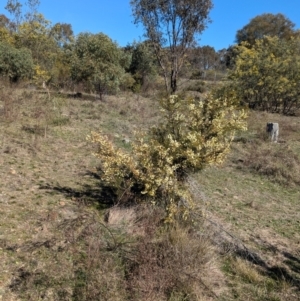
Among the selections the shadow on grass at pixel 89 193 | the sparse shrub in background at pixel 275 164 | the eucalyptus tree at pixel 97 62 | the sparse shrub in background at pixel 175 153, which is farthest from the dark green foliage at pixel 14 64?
the sparse shrub in background at pixel 175 153

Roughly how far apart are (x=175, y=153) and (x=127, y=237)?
1110 millimetres

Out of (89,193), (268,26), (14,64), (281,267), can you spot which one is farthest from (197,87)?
(268,26)

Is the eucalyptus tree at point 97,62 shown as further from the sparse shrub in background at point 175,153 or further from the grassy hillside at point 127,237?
the sparse shrub in background at point 175,153

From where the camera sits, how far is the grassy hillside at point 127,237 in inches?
108

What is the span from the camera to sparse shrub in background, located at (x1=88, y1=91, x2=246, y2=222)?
3615mm

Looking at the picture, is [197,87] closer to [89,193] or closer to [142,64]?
[142,64]

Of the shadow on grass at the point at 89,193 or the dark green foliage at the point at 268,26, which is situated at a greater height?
the dark green foliage at the point at 268,26

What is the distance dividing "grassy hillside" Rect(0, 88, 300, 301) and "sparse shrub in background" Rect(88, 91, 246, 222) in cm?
30

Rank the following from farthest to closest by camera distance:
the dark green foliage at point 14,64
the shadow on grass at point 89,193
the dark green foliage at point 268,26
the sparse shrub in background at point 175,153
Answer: the dark green foliage at point 268,26 → the dark green foliage at point 14,64 → the shadow on grass at point 89,193 → the sparse shrub in background at point 175,153

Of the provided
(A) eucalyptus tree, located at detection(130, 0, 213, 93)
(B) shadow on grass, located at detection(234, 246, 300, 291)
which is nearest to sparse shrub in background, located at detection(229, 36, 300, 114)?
(A) eucalyptus tree, located at detection(130, 0, 213, 93)

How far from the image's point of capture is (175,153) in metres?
3.73

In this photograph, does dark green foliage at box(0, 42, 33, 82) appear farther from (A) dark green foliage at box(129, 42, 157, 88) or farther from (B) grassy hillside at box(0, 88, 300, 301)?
(B) grassy hillside at box(0, 88, 300, 301)

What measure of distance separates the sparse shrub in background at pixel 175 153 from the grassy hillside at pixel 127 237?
30 cm

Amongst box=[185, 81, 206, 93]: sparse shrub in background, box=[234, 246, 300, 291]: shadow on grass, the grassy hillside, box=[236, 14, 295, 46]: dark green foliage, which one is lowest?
box=[234, 246, 300, 291]: shadow on grass
